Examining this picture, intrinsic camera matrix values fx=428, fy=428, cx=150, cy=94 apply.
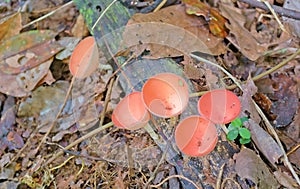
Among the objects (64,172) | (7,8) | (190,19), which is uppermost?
(7,8)

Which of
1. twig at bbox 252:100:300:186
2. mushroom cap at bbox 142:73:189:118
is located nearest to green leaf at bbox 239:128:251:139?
twig at bbox 252:100:300:186

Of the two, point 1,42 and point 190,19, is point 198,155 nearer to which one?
point 190,19

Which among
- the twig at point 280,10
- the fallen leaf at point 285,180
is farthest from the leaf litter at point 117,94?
the twig at point 280,10

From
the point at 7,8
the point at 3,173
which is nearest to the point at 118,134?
the point at 3,173

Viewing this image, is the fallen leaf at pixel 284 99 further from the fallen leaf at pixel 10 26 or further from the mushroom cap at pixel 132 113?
the fallen leaf at pixel 10 26

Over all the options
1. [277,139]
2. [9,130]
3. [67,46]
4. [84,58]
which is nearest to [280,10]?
[277,139]
